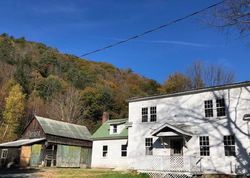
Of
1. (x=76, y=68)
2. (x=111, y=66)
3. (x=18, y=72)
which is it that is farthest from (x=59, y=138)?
(x=111, y=66)

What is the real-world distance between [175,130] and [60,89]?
156 ft

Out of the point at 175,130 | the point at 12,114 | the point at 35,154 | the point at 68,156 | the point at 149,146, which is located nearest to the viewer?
the point at 175,130

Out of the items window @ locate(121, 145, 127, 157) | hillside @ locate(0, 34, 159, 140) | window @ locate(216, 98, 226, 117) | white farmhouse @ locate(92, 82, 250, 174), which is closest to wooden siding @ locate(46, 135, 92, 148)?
window @ locate(121, 145, 127, 157)

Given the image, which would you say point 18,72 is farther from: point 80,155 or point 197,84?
point 197,84

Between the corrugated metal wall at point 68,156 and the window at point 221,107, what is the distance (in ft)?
73.5

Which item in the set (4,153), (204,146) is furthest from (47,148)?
(204,146)

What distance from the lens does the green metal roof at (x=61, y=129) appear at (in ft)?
126

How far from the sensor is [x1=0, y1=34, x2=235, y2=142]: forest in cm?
5612

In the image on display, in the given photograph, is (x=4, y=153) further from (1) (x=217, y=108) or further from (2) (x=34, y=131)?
(1) (x=217, y=108)

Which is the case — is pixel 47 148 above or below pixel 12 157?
above

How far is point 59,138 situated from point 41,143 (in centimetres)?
266

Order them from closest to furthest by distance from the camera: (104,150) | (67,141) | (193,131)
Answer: (193,131)
(104,150)
(67,141)

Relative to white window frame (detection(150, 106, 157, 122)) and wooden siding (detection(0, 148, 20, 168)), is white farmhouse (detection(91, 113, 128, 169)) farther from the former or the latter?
wooden siding (detection(0, 148, 20, 168))

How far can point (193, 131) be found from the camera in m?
24.3
